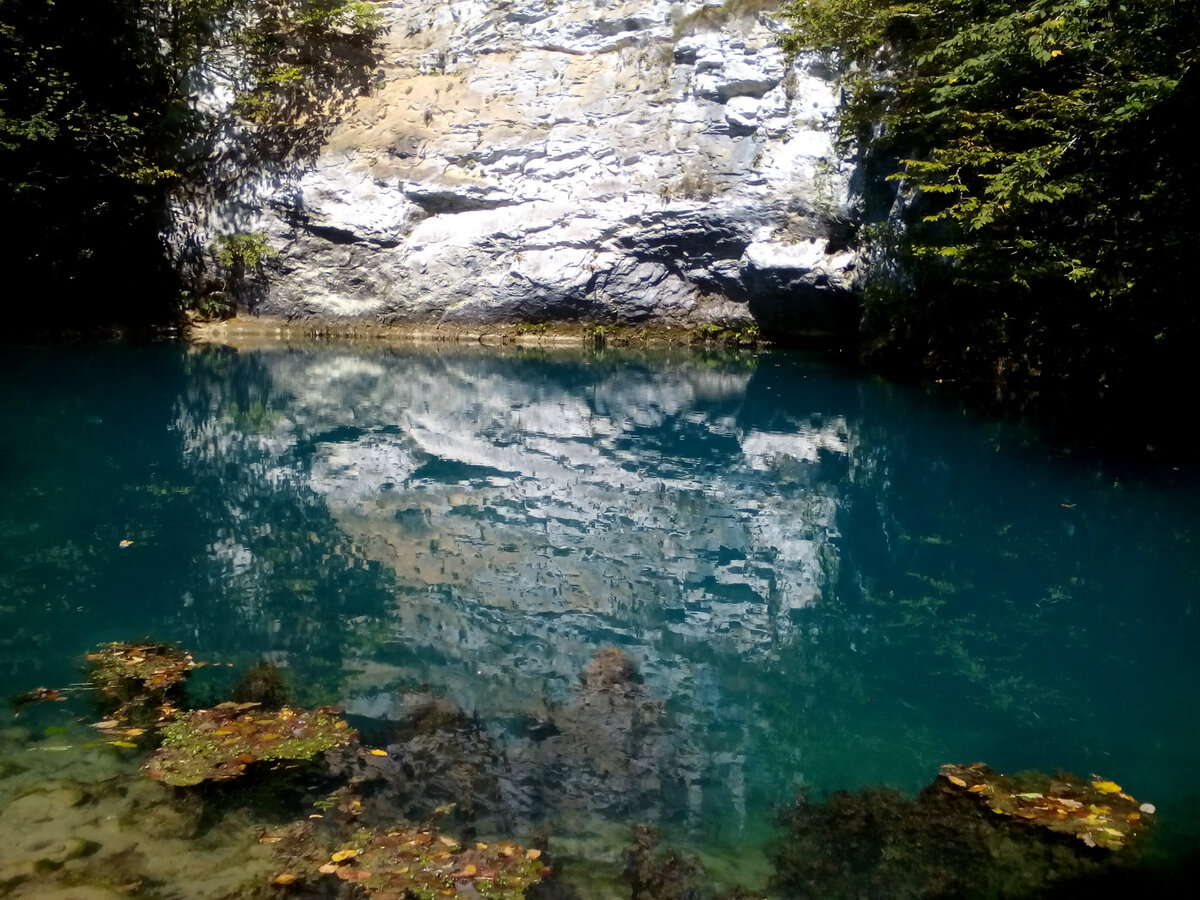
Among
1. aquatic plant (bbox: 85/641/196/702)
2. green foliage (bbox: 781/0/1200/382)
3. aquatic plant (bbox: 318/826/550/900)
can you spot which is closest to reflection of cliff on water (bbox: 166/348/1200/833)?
aquatic plant (bbox: 318/826/550/900)

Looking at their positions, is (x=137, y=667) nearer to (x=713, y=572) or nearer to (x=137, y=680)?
(x=137, y=680)

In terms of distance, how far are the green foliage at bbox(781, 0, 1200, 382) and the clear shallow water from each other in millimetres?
2002

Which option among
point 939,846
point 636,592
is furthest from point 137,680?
point 939,846

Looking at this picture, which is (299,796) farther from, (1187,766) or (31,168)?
(31,168)

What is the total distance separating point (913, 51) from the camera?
16.8m

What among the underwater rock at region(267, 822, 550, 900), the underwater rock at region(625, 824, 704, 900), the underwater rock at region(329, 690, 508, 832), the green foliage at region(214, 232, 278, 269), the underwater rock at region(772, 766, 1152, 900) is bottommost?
the underwater rock at region(625, 824, 704, 900)

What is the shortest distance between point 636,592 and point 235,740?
3.03 meters

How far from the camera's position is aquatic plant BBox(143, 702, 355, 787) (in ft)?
12.4

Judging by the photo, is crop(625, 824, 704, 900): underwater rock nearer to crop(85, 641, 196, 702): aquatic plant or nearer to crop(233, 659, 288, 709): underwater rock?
crop(233, 659, 288, 709): underwater rock

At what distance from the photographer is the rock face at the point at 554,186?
20875 millimetres

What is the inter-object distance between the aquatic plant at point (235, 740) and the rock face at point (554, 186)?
57.9 ft

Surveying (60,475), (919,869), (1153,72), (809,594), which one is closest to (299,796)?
(919,869)

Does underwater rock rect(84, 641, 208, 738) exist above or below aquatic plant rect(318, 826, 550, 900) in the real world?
below

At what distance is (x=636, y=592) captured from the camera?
635 cm
